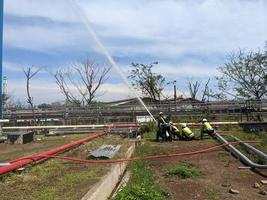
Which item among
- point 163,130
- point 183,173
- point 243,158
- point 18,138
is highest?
point 163,130

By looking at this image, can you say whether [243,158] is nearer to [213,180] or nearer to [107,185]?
[213,180]

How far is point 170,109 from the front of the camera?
34438 mm

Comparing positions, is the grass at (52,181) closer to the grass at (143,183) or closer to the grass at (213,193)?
the grass at (143,183)

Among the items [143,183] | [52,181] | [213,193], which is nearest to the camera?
[52,181]

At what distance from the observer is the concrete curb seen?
7569 millimetres

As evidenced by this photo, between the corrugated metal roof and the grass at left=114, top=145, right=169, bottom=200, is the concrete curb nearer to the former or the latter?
the grass at left=114, top=145, right=169, bottom=200

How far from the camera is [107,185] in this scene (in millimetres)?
9055

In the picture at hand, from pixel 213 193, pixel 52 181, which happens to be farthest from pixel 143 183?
pixel 52 181

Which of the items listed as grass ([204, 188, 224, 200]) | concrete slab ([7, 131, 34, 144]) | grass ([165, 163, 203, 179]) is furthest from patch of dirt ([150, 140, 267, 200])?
concrete slab ([7, 131, 34, 144])

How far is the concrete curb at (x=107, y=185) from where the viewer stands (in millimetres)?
7569

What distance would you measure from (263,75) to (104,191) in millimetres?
43844

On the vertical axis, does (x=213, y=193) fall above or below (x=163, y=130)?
below

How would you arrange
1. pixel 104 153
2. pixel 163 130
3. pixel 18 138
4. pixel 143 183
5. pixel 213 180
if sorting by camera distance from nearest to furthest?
pixel 143 183, pixel 213 180, pixel 104 153, pixel 18 138, pixel 163 130

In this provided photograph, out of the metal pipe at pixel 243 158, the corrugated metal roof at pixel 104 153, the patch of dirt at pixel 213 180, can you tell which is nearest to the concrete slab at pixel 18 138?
the corrugated metal roof at pixel 104 153
